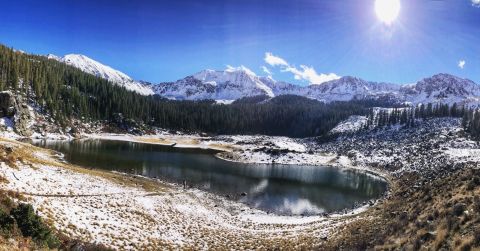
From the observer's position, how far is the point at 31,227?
58.8 feet

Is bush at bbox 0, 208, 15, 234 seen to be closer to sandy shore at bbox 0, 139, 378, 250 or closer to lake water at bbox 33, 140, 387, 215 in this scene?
sandy shore at bbox 0, 139, 378, 250

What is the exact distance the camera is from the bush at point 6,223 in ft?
54.4

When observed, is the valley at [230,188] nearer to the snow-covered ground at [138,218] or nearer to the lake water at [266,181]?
the snow-covered ground at [138,218]

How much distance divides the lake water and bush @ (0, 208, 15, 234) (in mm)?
38871

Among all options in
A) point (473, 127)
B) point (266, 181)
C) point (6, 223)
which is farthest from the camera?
point (473, 127)

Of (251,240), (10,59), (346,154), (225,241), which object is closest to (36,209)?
(225,241)

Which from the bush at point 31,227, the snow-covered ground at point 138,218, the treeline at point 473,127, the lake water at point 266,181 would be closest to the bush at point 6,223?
the bush at point 31,227

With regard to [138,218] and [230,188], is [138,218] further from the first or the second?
[230,188]

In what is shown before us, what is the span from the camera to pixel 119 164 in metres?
74.2

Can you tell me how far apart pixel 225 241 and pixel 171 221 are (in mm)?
6763

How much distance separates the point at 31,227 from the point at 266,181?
198 feet

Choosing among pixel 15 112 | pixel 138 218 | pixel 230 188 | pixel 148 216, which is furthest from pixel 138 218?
pixel 15 112

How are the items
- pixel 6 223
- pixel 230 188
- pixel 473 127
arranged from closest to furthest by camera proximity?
pixel 6 223, pixel 230 188, pixel 473 127

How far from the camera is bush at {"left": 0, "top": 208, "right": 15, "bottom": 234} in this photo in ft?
54.4
